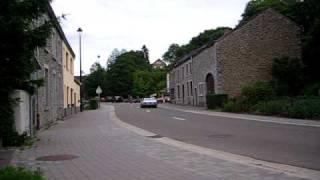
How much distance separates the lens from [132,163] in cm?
1184

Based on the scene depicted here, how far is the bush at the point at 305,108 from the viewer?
27859mm

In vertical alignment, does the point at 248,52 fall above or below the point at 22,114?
above

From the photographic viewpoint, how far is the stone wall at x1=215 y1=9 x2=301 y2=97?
1916 inches

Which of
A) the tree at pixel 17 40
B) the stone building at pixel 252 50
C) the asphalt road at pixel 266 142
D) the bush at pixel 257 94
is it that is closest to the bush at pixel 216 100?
the stone building at pixel 252 50

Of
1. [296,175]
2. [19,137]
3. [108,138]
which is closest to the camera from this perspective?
[296,175]

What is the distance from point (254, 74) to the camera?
49.0 m

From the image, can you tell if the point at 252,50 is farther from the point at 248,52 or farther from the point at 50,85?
the point at 50,85

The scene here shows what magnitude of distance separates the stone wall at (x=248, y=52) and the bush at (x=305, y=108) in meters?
18.2

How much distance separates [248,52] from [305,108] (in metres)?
21.0

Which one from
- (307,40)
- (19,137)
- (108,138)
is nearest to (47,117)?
(108,138)

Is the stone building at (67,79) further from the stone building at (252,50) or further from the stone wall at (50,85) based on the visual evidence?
the stone building at (252,50)

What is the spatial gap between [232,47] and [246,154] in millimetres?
35997

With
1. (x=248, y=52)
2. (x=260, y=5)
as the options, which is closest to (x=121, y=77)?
(x=260, y=5)

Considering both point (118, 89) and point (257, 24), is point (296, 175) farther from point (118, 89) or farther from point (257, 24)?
point (118, 89)
